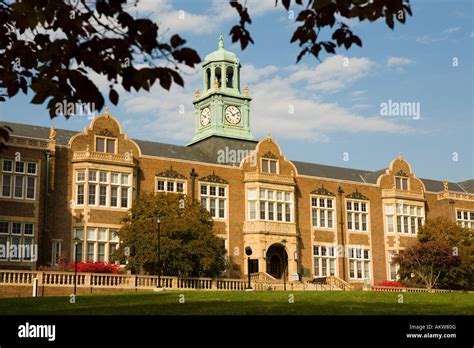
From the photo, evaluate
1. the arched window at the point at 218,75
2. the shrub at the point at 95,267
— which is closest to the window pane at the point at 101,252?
the shrub at the point at 95,267

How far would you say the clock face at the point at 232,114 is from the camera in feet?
184

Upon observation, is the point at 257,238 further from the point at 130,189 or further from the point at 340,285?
the point at 130,189

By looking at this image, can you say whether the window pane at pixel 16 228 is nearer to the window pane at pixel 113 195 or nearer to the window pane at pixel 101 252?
the window pane at pixel 101 252

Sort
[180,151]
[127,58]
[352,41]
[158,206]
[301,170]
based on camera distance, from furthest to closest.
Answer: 1. [301,170]
2. [180,151]
3. [158,206]
4. [352,41]
5. [127,58]

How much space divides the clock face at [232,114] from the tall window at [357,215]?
37.4 ft

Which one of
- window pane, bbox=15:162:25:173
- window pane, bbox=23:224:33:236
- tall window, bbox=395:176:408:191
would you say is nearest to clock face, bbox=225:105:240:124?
tall window, bbox=395:176:408:191

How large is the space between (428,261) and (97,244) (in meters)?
22.7

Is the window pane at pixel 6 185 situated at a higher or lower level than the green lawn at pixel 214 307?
higher

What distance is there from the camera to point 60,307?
68.4 feet

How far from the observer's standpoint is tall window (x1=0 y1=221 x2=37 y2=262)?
125 ft

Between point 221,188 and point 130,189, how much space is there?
7.32 m

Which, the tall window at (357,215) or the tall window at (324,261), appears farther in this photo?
the tall window at (357,215)
